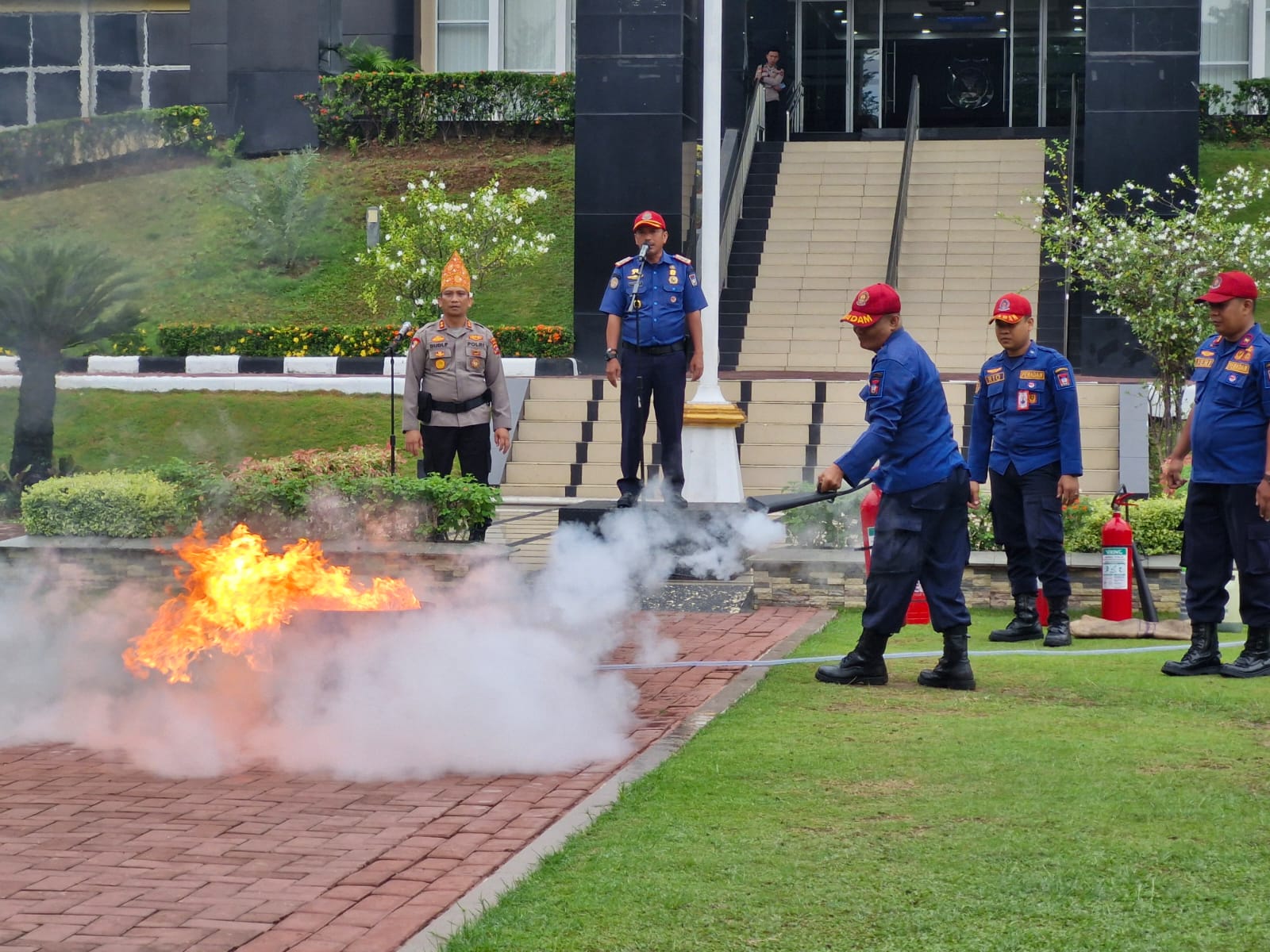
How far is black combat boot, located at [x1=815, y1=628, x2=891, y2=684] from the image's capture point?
7.81 meters

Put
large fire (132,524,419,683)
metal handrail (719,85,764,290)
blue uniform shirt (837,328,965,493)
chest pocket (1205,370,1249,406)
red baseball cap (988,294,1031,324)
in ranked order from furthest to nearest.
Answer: metal handrail (719,85,764,290) → red baseball cap (988,294,1031,324) → chest pocket (1205,370,1249,406) → blue uniform shirt (837,328,965,493) → large fire (132,524,419,683)

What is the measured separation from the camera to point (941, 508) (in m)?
7.67

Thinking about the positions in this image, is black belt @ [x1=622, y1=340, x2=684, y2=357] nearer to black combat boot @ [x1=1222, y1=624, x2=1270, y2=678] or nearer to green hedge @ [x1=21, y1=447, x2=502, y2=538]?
green hedge @ [x1=21, y1=447, x2=502, y2=538]

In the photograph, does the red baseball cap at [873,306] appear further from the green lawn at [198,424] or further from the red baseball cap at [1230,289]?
the green lawn at [198,424]

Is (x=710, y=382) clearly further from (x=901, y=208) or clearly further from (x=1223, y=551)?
(x=901, y=208)

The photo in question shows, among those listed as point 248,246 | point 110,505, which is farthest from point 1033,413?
point 248,246

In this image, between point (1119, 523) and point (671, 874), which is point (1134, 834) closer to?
point (671, 874)

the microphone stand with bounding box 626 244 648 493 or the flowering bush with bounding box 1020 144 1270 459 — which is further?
the flowering bush with bounding box 1020 144 1270 459

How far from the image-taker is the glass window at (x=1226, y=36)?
1193 inches

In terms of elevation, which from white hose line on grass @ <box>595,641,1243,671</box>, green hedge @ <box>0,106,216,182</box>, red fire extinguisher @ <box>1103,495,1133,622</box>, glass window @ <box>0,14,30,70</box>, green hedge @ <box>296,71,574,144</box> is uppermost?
green hedge @ <box>296,71,574,144</box>

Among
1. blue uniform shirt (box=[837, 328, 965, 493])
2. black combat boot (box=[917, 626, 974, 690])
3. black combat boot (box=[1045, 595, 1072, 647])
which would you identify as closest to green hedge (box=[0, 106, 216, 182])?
blue uniform shirt (box=[837, 328, 965, 493])

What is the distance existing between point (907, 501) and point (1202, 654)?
171 cm

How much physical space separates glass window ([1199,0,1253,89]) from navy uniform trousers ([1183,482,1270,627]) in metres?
24.6

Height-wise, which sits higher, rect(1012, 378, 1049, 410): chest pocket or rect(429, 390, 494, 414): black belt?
rect(1012, 378, 1049, 410): chest pocket
